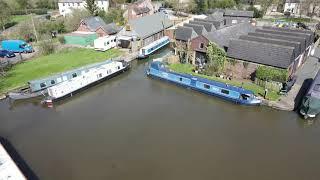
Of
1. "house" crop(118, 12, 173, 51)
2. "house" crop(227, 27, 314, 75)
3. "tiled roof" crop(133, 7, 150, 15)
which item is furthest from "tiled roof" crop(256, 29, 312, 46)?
"tiled roof" crop(133, 7, 150, 15)

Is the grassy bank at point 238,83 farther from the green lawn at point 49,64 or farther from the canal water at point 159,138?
the green lawn at point 49,64

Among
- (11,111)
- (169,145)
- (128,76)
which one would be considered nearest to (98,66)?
(128,76)

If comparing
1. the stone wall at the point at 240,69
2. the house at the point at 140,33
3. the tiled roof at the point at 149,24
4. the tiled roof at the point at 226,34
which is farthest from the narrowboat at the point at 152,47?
the stone wall at the point at 240,69

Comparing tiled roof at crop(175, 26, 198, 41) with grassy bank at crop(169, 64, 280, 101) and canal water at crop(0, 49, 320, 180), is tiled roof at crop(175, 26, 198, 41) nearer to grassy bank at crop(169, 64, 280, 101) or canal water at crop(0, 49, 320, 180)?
grassy bank at crop(169, 64, 280, 101)

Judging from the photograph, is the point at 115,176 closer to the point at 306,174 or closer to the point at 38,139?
the point at 38,139

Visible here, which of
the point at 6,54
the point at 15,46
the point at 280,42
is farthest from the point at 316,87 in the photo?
the point at 15,46

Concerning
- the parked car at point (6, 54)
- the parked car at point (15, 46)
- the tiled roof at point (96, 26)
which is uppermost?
the tiled roof at point (96, 26)

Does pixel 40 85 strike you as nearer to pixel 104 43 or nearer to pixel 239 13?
pixel 104 43
